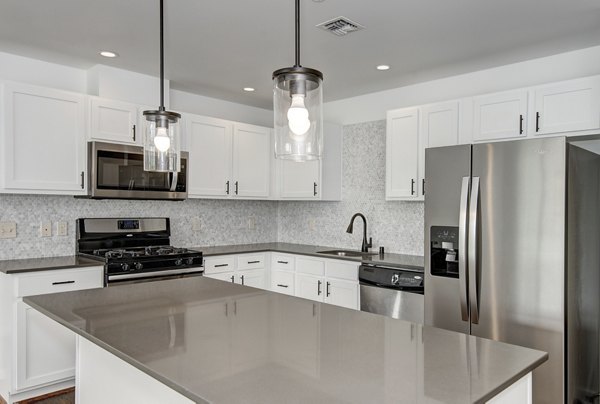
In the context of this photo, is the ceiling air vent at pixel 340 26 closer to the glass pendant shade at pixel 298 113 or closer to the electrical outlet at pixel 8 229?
the glass pendant shade at pixel 298 113

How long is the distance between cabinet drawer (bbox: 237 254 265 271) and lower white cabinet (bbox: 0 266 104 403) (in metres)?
1.45

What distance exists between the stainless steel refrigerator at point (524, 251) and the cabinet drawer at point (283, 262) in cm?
169

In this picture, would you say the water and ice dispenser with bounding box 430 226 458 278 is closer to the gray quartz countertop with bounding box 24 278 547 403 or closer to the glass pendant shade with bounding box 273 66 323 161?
the gray quartz countertop with bounding box 24 278 547 403

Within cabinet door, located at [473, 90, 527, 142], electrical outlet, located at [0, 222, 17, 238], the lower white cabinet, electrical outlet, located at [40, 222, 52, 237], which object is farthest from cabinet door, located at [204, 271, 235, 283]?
cabinet door, located at [473, 90, 527, 142]

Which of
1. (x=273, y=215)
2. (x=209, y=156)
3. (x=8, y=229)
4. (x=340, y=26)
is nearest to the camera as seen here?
(x=340, y=26)

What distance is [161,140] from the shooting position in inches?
74.8

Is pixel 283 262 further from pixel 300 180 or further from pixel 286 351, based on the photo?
pixel 286 351

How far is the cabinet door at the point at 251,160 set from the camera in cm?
448

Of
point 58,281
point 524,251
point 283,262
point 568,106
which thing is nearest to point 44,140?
point 58,281

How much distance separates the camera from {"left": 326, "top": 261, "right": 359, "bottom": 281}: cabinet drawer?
376 centimetres

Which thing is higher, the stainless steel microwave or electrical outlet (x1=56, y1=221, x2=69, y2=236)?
the stainless steel microwave

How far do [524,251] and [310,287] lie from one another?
6.84 feet

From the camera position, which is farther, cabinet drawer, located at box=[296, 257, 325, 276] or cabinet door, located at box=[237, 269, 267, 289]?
cabinet door, located at box=[237, 269, 267, 289]

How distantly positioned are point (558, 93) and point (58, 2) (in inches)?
125
